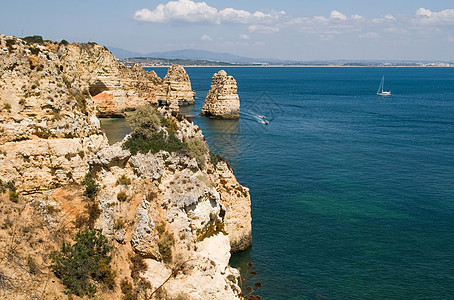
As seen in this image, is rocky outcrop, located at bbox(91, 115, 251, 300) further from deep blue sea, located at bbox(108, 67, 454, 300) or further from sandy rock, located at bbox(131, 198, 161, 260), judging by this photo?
deep blue sea, located at bbox(108, 67, 454, 300)

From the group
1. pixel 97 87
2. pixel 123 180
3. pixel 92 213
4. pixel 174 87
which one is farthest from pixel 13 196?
pixel 174 87

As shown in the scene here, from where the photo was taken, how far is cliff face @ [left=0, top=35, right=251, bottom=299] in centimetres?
1809

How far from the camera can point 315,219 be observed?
120 ft

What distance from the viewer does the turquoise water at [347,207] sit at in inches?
1071

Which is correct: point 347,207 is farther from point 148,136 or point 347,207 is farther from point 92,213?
point 92,213

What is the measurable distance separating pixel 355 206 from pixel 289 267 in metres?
14.2

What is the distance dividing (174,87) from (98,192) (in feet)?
294

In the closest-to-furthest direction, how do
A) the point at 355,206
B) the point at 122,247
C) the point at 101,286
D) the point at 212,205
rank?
the point at 101,286 → the point at 122,247 → the point at 212,205 → the point at 355,206

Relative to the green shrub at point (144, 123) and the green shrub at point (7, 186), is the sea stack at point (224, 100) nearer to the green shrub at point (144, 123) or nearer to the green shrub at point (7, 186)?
the green shrub at point (144, 123)

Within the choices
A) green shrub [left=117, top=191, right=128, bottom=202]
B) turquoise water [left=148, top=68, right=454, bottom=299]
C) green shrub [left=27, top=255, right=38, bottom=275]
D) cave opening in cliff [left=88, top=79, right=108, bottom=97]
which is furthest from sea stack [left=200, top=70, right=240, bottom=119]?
green shrub [left=27, top=255, right=38, bottom=275]

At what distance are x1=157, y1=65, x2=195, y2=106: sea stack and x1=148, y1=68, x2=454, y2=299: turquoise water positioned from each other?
81.9 feet

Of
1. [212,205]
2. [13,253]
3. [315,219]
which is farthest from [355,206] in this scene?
[13,253]

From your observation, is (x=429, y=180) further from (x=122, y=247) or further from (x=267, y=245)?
(x=122, y=247)

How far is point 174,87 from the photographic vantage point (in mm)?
107188
